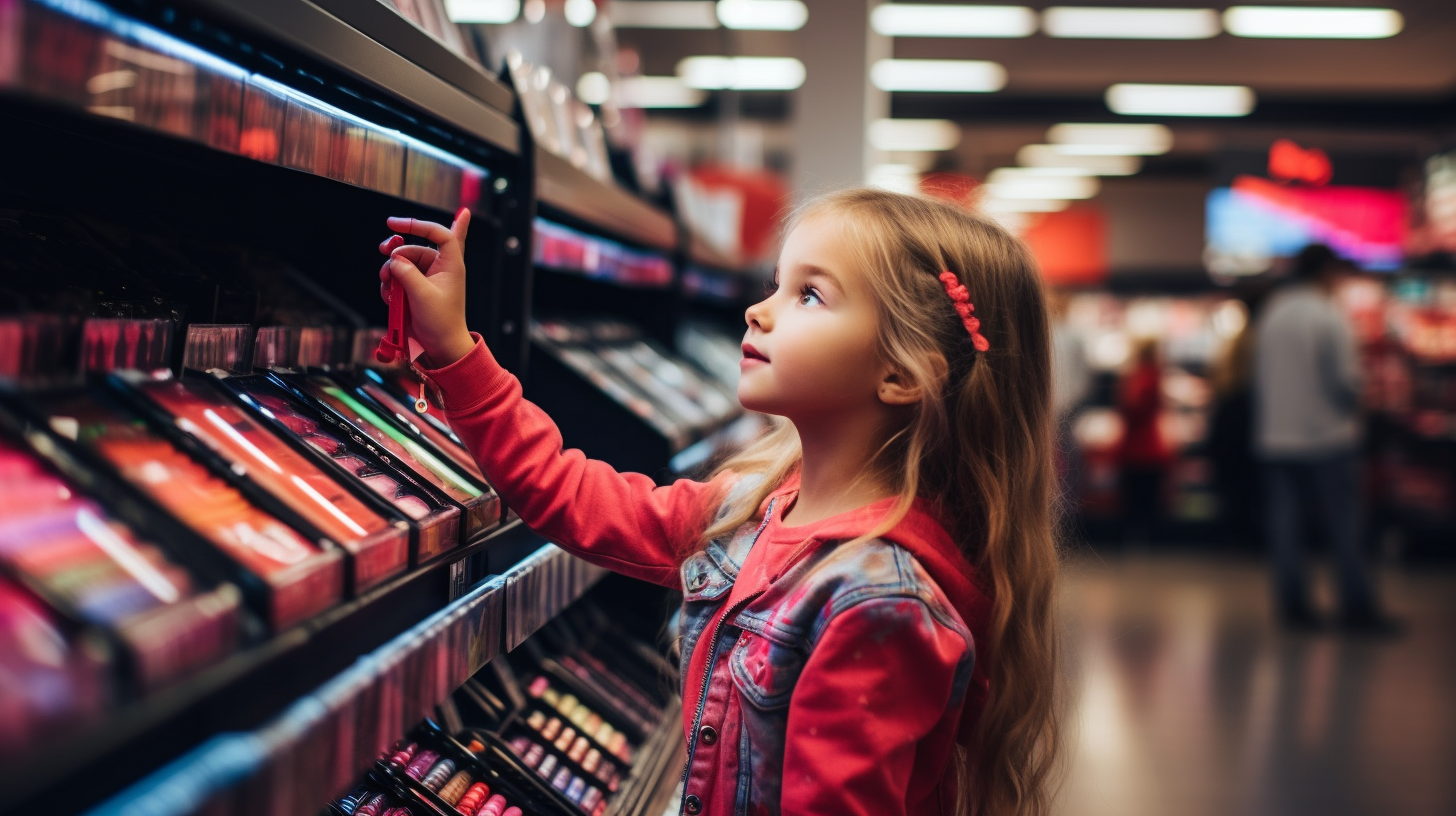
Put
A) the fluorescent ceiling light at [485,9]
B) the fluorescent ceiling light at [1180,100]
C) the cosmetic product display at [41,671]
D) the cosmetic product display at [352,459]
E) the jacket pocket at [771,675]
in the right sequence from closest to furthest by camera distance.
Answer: the cosmetic product display at [41,671] → the cosmetic product display at [352,459] → the jacket pocket at [771,675] → the fluorescent ceiling light at [485,9] → the fluorescent ceiling light at [1180,100]

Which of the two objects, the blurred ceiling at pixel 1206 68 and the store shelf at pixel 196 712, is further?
the blurred ceiling at pixel 1206 68

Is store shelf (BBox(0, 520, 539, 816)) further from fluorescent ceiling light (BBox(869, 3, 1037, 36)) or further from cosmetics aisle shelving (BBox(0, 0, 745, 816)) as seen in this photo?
fluorescent ceiling light (BBox(869, 3, 1037, 36))

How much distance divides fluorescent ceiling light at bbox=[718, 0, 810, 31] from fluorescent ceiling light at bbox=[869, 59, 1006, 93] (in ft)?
2.89

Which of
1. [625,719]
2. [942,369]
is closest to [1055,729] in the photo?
[942,369]

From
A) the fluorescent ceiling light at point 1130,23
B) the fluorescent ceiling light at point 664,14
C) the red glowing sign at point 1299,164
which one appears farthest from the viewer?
the fluorescent ceiling light at point 664,14

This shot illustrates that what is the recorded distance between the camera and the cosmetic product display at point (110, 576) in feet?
1.83

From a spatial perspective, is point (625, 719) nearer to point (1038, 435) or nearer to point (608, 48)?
point (1038, 435)

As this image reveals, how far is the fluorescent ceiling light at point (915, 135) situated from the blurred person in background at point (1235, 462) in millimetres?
2976

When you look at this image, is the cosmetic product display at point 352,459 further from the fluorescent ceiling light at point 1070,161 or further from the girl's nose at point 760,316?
the fluorescent ceiling light at point 1070,161

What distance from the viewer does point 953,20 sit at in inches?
263

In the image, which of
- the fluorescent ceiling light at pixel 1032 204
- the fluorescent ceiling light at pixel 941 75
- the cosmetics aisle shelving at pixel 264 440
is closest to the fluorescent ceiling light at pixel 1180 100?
the fluorescent ceiling light at pixel 941 75

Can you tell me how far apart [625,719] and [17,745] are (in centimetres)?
130

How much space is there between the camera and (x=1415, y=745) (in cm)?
360

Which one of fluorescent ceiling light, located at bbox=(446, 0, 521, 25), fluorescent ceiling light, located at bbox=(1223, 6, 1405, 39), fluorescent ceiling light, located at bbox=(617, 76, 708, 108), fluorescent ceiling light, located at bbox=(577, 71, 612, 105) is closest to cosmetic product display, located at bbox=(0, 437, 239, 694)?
fluorescent ceiling light, located at bbox=(577, 71, 612, 105)
